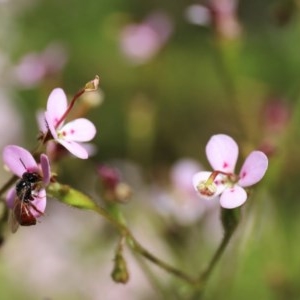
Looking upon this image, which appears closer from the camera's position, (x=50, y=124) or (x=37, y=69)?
(x=50, y=124)

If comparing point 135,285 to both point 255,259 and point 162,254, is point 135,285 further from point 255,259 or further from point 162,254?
point 255,259

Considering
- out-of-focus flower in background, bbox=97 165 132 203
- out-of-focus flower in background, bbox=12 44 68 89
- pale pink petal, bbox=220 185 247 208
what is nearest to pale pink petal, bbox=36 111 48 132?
out-of-focus flower in background, bbox=97 165 132 203

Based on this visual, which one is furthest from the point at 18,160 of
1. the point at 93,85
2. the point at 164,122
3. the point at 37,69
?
the point at 164,122

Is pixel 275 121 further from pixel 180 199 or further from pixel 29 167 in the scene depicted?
pixel 29 167

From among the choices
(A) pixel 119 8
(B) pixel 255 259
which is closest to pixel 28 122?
(A) pixel 119 8

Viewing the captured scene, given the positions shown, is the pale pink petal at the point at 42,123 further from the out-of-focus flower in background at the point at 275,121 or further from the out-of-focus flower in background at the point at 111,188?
the out-of-focus flower in background at the point at 275,121

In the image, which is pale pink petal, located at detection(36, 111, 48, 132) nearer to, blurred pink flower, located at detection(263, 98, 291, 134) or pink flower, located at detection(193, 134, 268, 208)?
pink flower, located at detection(193, 134, 268, 208)

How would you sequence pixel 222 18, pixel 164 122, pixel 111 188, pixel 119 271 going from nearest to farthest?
pixel 119 271
pixel 111 188
pixel 222 18
pixel 164 122
